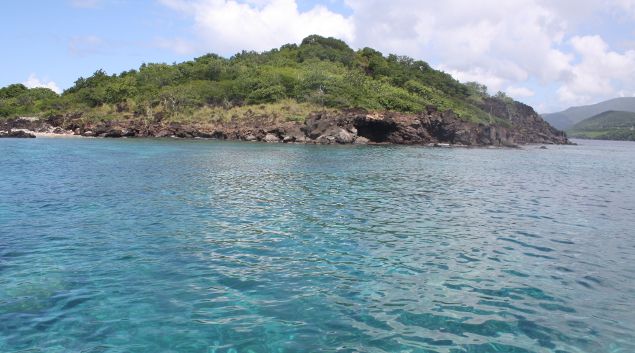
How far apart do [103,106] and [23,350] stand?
117 metres

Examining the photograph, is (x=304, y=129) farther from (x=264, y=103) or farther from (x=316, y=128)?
(x=264, y=103)

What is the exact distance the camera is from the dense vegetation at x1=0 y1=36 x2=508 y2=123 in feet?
354

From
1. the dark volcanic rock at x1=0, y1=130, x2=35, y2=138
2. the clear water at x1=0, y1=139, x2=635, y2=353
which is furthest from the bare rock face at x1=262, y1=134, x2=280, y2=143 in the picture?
the clear water at x1=0, y1=139, x2=635, y2=353

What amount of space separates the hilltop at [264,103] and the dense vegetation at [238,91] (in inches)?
11.6

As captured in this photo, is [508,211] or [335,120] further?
[335,120]

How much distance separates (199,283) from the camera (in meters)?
13.6

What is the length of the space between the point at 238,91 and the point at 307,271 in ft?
344

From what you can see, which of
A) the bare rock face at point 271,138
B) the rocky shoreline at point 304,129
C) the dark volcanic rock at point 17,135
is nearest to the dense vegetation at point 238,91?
the rocky shoreline at point 304,129

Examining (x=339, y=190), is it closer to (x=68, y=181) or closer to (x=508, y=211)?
(x=508, y=211)

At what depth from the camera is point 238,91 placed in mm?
114500

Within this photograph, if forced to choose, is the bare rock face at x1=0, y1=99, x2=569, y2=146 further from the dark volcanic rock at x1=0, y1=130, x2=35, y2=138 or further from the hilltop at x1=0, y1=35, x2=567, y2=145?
the dark volcanic rock at x1=0, y1=130, x2=35, y2=138

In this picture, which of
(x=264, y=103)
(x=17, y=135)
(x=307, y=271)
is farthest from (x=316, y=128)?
(x=307, y=271)

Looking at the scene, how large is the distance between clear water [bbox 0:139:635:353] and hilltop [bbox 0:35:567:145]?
62.5 m

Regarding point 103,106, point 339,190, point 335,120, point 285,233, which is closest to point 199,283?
point 285,233
